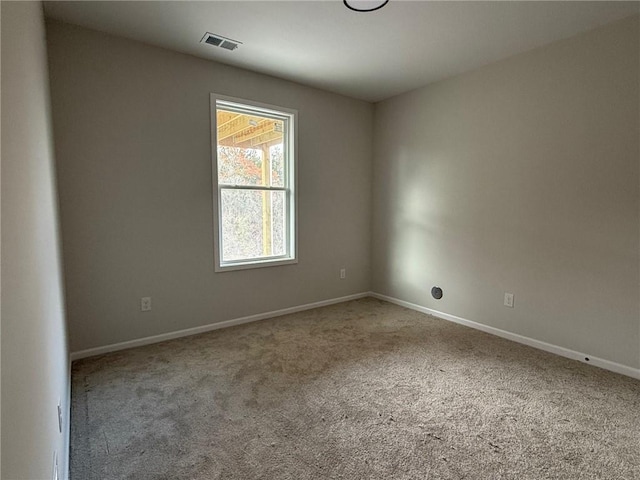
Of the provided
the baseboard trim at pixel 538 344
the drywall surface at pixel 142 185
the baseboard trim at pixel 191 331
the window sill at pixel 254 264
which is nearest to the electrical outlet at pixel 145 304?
the drywall surface at pixel 142 185

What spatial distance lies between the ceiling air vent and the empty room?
0.07 feet

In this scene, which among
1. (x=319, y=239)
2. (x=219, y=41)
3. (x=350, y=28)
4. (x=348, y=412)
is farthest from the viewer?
(x=319, y=239)

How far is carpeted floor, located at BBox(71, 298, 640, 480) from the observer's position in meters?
1.60

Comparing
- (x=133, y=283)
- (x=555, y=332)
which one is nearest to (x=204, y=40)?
(x=133, y=283)

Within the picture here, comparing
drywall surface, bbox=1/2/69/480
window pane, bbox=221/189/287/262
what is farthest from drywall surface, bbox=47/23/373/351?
drywall surface, bbox=1/2/69/480

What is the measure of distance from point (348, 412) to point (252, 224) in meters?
2.17

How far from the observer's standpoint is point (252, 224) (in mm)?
3605

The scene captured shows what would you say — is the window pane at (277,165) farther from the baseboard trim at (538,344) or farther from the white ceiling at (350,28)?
the baseboard trim at (538,344)

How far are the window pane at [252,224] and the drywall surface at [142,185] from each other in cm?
19

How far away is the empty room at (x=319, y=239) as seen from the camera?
5.59 ft

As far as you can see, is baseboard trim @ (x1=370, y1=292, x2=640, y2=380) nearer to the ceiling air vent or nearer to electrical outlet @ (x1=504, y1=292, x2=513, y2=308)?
electrical outlet @ (x1=504, y1=292, x2=513, y2=308)

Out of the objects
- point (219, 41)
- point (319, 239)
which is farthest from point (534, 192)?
point (219, 41)

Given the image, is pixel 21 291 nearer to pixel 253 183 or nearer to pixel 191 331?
pixel 191 331

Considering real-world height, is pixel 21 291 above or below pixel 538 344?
above
